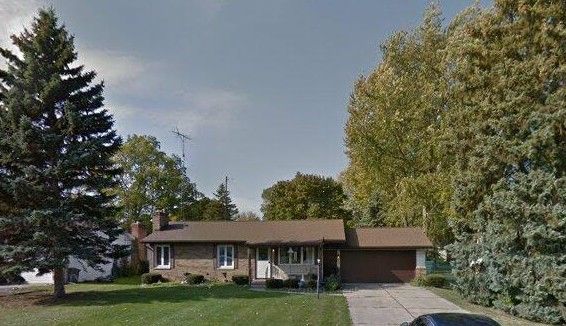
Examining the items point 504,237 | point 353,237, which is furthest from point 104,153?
point 504,237

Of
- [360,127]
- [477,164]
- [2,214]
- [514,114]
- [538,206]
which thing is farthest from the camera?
[360,127]

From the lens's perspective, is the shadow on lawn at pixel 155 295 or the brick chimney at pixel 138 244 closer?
the shadow on lawn at pixel 155 295

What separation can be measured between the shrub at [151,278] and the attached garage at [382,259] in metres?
12.3

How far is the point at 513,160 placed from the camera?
741 inches

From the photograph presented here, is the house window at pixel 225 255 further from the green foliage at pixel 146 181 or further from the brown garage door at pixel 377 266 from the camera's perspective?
the green foliage at pixel 146 181

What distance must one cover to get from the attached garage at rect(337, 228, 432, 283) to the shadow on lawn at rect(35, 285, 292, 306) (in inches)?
312

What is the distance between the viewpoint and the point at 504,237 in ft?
59.3

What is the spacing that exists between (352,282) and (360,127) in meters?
11.6

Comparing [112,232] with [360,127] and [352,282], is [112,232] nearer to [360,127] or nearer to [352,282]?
[352,282]

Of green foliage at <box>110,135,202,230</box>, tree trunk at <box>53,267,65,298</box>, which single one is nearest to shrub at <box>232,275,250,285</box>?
tree trunk at <box>53,267,65,298</box>

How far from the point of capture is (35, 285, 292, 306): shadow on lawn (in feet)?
66.8

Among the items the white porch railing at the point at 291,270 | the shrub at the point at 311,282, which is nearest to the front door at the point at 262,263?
the white porch railing at the point at 291,270

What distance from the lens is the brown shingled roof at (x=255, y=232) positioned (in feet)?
94.9

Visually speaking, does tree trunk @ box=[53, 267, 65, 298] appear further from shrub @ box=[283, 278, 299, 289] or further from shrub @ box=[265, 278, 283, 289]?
shrub @ box=[283, 278, 299, 289]
